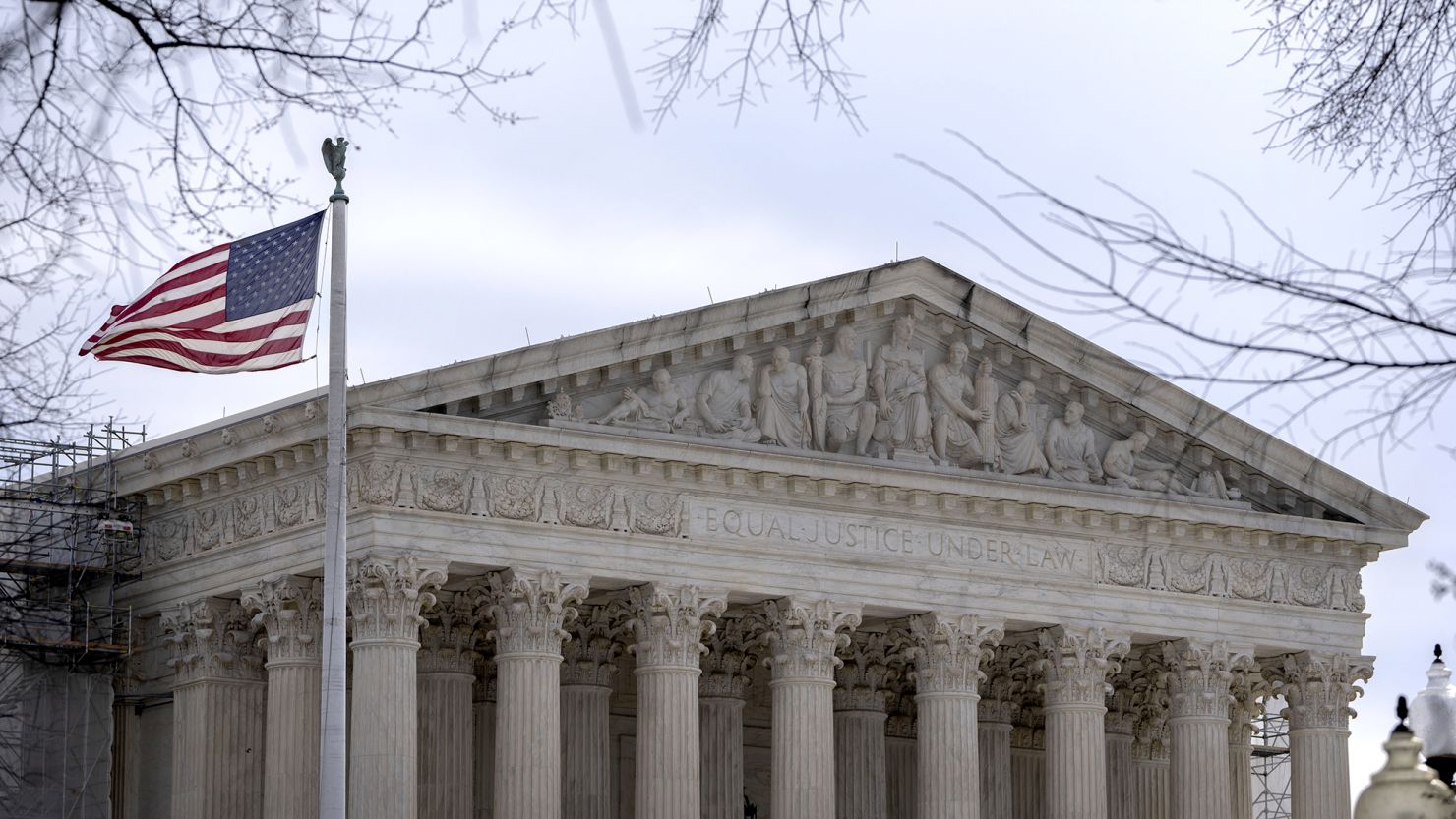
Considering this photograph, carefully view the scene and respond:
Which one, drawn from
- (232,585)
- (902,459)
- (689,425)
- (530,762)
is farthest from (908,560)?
(232,585)

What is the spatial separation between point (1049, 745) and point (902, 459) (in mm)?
6248

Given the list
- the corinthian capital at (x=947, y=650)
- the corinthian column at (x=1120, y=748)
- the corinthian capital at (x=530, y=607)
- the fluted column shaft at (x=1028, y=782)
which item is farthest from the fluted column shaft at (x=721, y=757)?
the corinthian column at (x=1120, y=748)

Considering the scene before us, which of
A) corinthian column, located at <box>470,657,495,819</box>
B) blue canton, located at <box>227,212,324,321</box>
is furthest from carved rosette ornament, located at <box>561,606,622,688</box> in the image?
blue canton, located at <box>227,212,324,321</box>

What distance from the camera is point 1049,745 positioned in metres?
51.3

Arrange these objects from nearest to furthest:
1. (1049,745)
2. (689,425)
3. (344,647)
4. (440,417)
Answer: (344,647)
(440,417)
(689,425)
(1049,745)

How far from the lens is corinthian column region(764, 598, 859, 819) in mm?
47594

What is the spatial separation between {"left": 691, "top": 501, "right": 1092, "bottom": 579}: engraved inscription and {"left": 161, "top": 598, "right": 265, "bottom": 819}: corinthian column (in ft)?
27.0

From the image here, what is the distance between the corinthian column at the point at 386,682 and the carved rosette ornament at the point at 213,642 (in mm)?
3698

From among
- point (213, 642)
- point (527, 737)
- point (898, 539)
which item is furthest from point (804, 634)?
point (213, 642)

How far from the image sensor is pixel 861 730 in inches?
2116

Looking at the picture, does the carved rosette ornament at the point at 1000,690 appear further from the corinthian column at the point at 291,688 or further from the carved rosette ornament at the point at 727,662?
the corinthian column at the point at 291,688

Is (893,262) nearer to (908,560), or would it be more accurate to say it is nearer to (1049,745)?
(908,560)

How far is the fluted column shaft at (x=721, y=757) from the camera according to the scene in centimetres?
5100

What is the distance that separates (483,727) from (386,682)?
230 inches
